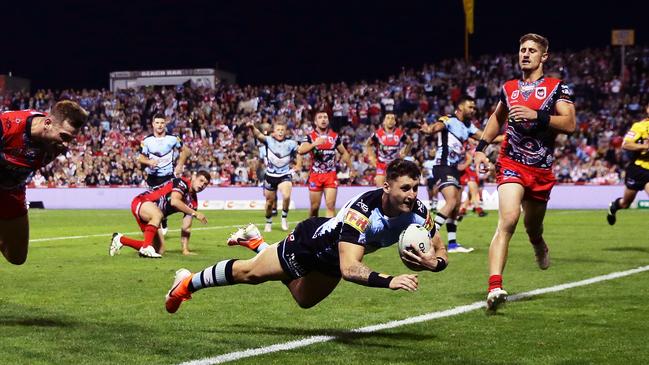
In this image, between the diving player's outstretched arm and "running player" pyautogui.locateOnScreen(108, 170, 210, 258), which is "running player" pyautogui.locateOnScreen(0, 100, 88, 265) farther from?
"running player" pyautogui.locateOnScreen(108, 170, 210, 258)

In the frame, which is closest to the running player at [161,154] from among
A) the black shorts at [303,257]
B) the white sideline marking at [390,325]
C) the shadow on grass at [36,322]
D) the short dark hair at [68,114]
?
the white sideline marking at [390,325]

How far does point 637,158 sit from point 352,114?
28.5 metres

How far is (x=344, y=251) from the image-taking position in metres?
6.09

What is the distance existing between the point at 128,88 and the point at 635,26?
29819 mm

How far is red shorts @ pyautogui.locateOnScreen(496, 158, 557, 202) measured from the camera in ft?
28.6

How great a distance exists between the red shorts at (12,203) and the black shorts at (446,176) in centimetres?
843

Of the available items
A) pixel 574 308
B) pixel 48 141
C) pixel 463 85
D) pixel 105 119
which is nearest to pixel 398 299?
pixel 574 308

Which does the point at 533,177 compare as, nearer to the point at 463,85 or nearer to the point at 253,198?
the point at 253,198

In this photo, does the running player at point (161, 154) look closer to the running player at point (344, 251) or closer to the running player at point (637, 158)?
the running player at point (637, 158)

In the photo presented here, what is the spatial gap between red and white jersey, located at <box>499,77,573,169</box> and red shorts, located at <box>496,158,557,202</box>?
2.1 inches

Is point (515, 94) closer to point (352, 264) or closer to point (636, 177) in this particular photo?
point (352, 264)

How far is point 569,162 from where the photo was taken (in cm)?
3391

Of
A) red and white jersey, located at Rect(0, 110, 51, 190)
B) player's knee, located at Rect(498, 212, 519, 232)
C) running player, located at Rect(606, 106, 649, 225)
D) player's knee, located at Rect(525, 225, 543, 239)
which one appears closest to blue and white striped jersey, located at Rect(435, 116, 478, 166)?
running player, located at Rect(606, 106, 649, 225)

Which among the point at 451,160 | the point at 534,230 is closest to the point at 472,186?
the point at 451,160
